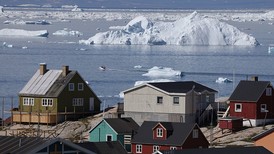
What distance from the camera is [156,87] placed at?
41.4m

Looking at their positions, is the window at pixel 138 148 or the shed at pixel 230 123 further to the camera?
the shed at pixel 230 123

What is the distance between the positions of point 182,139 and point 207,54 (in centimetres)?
9906

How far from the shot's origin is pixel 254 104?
133 ft

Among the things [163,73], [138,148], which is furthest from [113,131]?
[163,73]

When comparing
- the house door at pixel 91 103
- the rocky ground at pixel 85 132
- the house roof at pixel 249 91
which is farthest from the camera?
the house door at pixel 91 103

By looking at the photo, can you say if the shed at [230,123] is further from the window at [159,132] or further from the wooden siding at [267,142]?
the wooden siding at [267,142]

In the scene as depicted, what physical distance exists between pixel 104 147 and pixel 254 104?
11955mm

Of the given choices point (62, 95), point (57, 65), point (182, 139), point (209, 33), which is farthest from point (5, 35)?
point (182, 139)

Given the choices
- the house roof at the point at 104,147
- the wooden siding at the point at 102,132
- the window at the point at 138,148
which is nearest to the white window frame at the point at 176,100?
the wooden siding at the point at 102,132

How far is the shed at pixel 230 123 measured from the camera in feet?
127

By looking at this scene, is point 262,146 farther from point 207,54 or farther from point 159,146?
point 207,54

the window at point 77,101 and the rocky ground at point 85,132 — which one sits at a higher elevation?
the window at point 77,101

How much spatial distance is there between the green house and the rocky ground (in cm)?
150

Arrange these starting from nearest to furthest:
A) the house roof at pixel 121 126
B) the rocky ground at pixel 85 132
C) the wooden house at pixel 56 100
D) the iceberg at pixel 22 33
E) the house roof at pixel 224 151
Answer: the house roof at pixel 224 151 < the house roof at pixel 121 126 < the rocky ground at pixel 85 132 < the wooden house at pixel 56 100 < the iceberg at pixel 22 33
